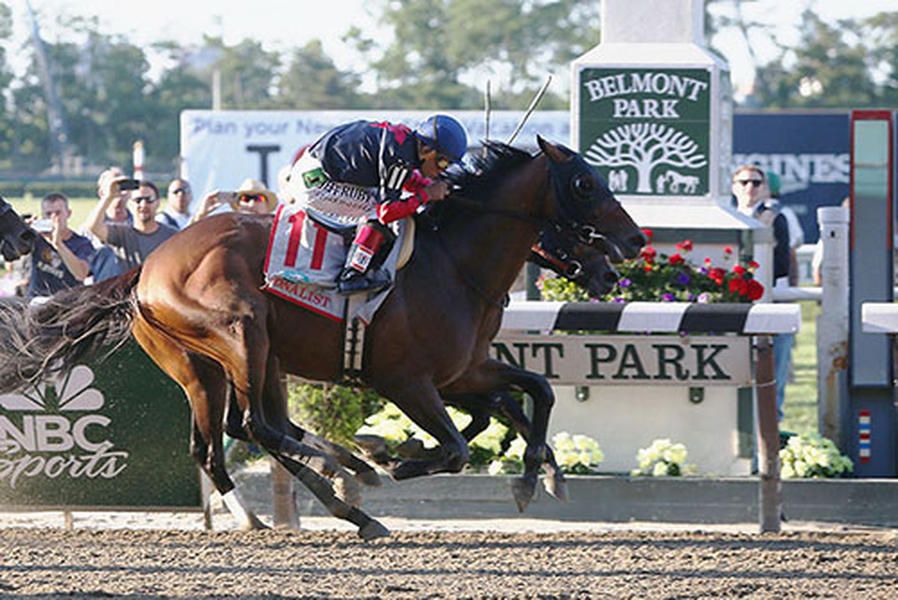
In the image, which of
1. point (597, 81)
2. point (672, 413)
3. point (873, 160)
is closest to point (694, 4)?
point (597, 81)

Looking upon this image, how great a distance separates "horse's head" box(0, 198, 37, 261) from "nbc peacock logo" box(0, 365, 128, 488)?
1319 millimetres

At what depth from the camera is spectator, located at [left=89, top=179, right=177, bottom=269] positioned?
33.1 feet

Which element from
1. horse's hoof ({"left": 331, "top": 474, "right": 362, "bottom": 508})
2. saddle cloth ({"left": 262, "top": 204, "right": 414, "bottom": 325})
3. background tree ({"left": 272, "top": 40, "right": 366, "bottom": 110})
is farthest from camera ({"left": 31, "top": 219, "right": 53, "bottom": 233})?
background tree ({"left": 272, "top": 40, "right": 366, "bottom": 110})

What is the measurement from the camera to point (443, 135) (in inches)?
275

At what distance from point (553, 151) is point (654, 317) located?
122 centimetres

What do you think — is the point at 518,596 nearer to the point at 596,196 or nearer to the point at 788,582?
the point at 788,582

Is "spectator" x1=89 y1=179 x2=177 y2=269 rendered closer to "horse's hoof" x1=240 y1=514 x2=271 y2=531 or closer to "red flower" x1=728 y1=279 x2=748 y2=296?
"horse's hoof" x1=240 y1=514 x2=271 y2=531

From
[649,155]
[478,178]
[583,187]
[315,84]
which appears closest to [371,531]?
[478,178]

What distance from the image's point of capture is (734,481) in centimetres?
826

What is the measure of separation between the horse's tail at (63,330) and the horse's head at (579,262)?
1837 mm

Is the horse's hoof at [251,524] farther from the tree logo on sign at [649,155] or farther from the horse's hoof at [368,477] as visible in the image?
the tree logo on sign at [649,155]

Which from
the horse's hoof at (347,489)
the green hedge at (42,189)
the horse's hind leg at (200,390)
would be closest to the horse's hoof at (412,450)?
the horse's hoof at (347,489)

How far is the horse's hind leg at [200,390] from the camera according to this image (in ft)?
24.1

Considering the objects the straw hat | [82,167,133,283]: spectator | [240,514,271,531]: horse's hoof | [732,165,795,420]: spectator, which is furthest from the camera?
[732,165,795,420]: spectator
